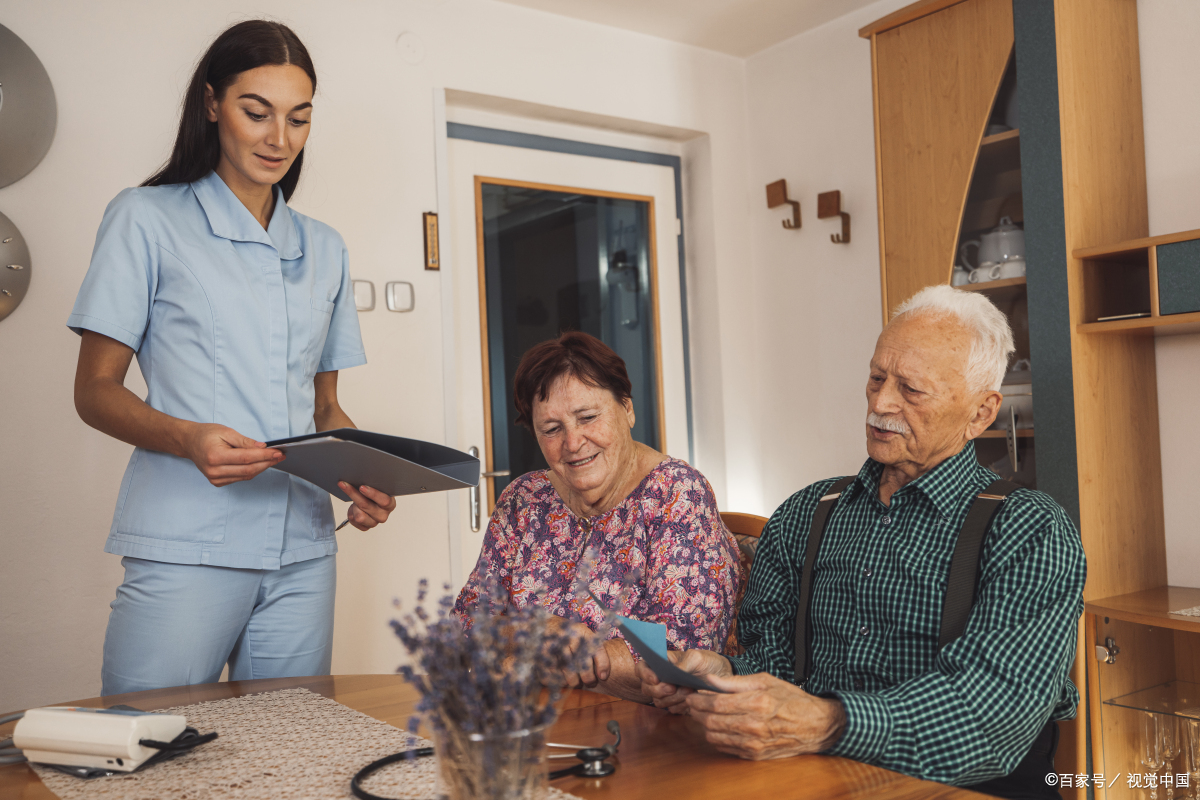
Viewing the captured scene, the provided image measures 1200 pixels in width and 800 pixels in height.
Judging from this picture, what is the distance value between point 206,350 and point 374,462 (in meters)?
0.37

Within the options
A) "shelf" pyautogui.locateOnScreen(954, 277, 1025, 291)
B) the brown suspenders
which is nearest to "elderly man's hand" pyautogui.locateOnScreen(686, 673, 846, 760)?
the brown suspenders

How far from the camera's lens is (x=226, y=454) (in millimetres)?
1303

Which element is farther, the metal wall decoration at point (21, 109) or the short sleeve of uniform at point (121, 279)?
the metal wall decoration at point (21, 109)

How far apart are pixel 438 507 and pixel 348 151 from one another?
1133 mm

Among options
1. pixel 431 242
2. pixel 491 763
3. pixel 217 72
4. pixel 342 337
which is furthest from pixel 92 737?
pixel 431 242

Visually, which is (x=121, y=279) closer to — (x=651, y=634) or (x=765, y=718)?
(x=651, y=634)

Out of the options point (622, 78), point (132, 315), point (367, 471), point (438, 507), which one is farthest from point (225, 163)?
point (622, 78)

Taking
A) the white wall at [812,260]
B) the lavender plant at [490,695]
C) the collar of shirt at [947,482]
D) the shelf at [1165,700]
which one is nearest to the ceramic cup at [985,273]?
the white wall at [812,260]

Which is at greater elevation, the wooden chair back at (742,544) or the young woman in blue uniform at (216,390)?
the young woman in blue uniform at (216,390)

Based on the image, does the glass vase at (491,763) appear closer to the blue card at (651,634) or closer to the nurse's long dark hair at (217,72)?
the blue card at (651,634)

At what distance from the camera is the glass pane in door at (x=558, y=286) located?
3248 mm

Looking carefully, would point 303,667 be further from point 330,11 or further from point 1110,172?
point 1110,172

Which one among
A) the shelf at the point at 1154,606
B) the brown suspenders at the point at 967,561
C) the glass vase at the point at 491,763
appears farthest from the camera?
the shelf at the point at 1154,606

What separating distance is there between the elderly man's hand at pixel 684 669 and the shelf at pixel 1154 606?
49.7 inches
